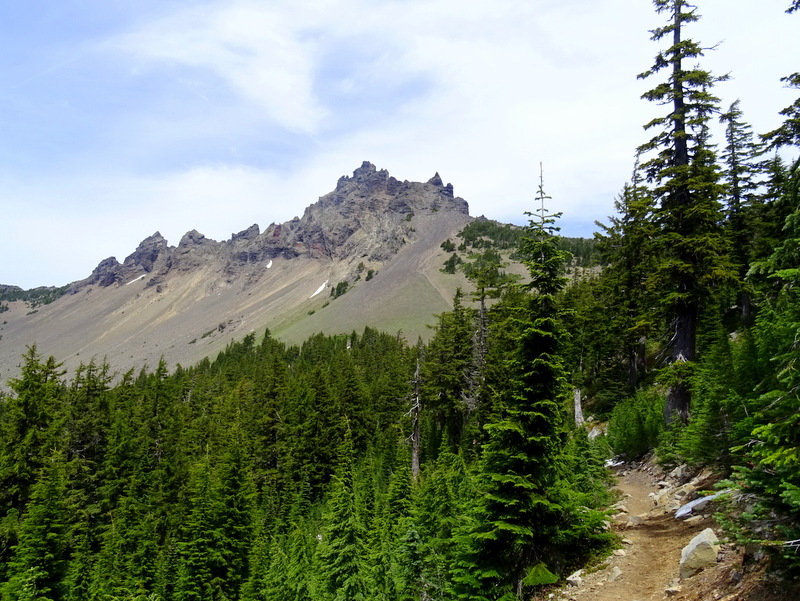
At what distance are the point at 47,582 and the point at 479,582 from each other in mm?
24319

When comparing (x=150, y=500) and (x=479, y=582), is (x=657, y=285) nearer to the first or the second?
(x=479, y=582)

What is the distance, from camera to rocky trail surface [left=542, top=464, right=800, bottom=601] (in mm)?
7066

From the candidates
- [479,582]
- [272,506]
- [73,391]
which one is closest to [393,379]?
[272,506]

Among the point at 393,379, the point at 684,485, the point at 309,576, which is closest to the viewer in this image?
the point at 684,485

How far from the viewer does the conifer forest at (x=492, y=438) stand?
11.9m

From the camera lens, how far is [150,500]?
38.4 meters

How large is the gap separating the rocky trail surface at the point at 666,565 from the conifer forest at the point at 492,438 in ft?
2.05

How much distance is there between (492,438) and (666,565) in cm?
494

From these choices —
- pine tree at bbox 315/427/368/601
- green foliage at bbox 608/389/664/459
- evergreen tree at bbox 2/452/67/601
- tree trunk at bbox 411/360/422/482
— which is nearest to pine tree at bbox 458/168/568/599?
pine tree at bbox 315/427/368/601

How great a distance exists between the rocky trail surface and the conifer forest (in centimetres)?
62

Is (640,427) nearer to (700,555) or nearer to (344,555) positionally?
(700,555)

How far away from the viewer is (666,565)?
9.66 m

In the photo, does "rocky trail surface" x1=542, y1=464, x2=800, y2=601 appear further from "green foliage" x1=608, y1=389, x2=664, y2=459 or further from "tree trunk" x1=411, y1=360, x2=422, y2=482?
"tree trunk" x1=411, y1=360, x2=422, y2=482

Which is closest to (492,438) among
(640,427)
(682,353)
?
(682,353)
